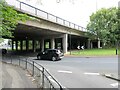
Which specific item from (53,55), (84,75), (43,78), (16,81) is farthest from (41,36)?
(43,78)

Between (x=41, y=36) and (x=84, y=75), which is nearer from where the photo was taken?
(x=84, y=75)

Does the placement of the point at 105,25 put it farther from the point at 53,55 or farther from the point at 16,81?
the point at 16,81

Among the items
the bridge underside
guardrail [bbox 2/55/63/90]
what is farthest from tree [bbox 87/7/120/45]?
guardrail [bbox 2/55/63/90]

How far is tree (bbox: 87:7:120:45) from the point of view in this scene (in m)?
59.8

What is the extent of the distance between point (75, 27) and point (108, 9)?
1409 cm

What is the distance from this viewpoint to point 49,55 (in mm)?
34125

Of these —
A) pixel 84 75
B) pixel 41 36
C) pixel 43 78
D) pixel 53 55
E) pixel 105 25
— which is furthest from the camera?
pixel 105 25

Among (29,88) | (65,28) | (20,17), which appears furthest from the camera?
(65,28)

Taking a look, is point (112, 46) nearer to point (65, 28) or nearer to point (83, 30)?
point (83, 30)

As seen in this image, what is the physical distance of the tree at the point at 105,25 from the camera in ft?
196

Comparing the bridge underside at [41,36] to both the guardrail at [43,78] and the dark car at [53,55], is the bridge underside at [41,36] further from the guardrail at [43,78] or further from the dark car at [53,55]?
the guardrail at [43,78]

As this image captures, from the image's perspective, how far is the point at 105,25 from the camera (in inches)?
2410

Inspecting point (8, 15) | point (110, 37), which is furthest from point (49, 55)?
point (110, 37)

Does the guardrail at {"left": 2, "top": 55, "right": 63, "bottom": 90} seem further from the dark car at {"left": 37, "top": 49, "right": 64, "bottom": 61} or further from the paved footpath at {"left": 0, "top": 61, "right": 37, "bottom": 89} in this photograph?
the dark car at {"left": 37, "top": 49, "right": 64, "bottom": 61}
